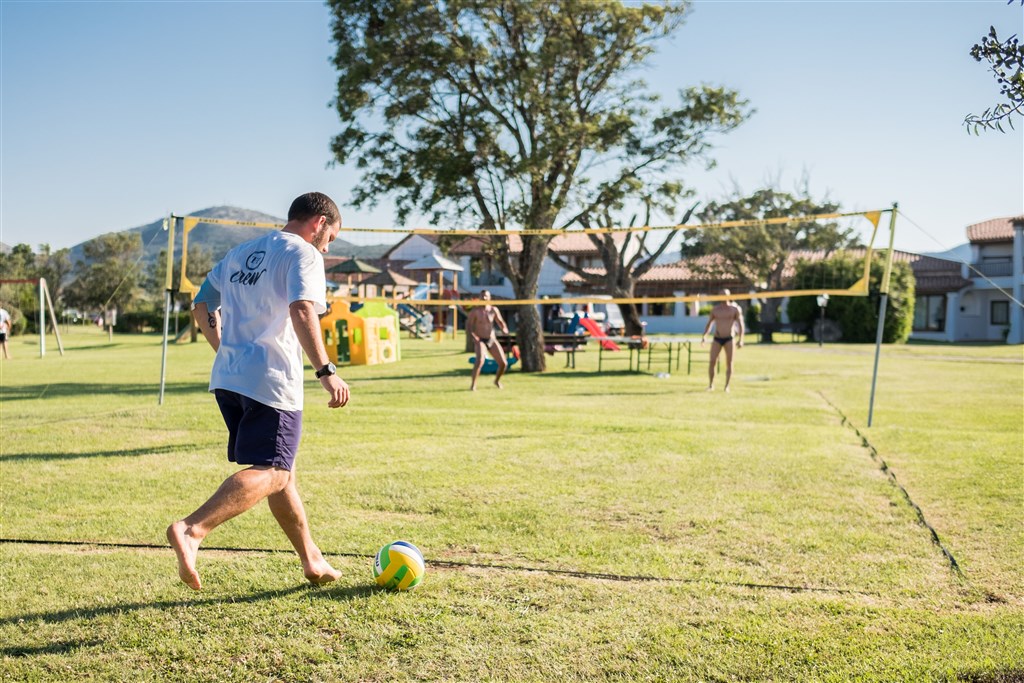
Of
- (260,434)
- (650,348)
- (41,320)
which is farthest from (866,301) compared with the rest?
(260,434)

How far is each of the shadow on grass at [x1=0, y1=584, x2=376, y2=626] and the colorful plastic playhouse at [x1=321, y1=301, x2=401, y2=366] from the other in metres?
19.4

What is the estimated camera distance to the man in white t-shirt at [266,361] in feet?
12.5

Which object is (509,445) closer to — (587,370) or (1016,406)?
(1016,406)

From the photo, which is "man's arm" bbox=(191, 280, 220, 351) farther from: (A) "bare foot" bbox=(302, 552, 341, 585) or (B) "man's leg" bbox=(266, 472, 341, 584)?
(A) "bare foot" bbox=(302, 552, 341, 585)

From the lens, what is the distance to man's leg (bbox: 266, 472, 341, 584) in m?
4.10

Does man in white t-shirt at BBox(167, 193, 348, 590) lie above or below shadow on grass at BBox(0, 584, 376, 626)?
above

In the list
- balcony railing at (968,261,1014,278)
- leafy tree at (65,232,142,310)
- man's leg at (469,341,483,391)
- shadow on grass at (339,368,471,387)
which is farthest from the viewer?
leafy tree at (65,232,142,310)

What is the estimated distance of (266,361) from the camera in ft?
12.8

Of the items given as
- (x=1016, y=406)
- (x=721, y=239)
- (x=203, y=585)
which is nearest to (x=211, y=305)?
(x=203, y=585)

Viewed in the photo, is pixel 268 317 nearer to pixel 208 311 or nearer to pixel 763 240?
pixel 208 311

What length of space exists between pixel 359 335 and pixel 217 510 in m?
20.0

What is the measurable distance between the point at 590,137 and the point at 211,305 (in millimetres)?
16674

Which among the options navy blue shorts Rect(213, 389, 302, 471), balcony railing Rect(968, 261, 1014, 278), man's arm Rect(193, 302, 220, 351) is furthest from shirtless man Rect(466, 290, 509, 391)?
balcony railing Rect(968, 261, 1014, 278)

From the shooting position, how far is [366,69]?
19609 mm
